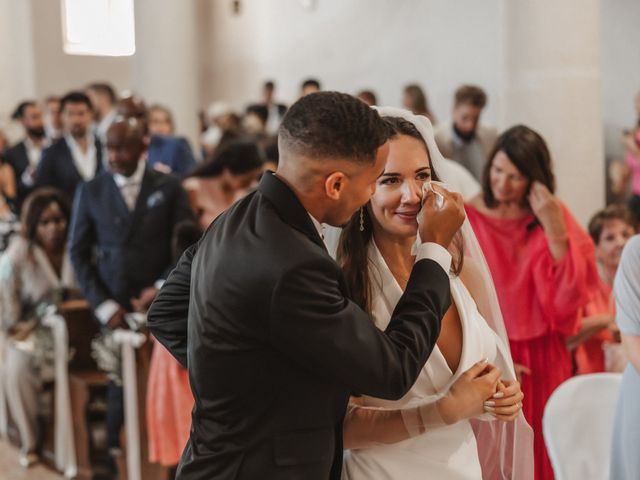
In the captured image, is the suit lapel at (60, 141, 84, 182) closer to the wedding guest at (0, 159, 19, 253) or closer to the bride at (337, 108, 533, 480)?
the wedding guest at (0, 159, 19, 253)

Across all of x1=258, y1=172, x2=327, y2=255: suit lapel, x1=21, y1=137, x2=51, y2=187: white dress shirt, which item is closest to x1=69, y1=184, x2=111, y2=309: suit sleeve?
x1=258, y1=172, x2=327, y2=255: suit lapel

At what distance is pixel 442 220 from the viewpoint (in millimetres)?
2314

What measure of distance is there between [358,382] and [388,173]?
2.28 feet

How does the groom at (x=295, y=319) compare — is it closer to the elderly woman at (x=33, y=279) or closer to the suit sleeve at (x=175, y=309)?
the suit sleeve at (x=175, y=309)

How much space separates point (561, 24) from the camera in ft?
17.4

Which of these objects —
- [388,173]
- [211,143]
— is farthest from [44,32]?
[388,173]

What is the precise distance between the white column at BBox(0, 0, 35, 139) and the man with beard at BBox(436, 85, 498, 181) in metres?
10.2

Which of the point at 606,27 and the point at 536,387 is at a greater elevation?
the point at 606,27

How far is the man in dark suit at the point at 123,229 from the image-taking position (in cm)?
549

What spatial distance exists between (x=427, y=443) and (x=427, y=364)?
0.19m

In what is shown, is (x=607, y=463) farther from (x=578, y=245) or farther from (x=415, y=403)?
(x=415, y=403)

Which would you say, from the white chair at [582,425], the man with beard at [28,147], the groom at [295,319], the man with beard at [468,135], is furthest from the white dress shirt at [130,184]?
the groom at [295,319]

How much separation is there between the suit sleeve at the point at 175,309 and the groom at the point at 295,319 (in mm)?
199

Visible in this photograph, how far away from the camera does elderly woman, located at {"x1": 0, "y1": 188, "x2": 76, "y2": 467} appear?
628 centimetres
